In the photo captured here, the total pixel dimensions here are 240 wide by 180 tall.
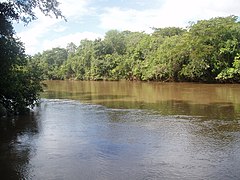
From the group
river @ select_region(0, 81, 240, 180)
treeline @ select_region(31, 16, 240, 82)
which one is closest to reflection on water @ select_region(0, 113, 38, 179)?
river @ select_region(0, 81, 240, 180)

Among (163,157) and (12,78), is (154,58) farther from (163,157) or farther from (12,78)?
(163,157)

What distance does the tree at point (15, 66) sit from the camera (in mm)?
10453

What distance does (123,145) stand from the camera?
10836mm

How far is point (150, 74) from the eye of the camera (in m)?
50.3

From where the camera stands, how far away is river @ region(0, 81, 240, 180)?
8.22 m

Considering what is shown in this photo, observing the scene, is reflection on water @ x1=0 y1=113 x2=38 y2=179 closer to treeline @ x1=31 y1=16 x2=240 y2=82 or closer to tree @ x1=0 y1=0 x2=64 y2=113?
tree @ x1=0 y1=0 x2=64 y2=113

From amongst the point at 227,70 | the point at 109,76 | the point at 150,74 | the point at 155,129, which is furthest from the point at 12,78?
the point at 109,76

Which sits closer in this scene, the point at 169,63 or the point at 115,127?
the point at 115,127

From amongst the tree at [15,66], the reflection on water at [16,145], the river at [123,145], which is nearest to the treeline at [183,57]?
the tree at [15,66]

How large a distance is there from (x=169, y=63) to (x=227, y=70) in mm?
8302

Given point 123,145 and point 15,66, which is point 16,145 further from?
point 15,66

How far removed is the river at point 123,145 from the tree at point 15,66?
1120mm

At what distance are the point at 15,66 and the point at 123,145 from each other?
8.98m

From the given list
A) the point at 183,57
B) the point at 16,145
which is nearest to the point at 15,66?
the point at 16,145
